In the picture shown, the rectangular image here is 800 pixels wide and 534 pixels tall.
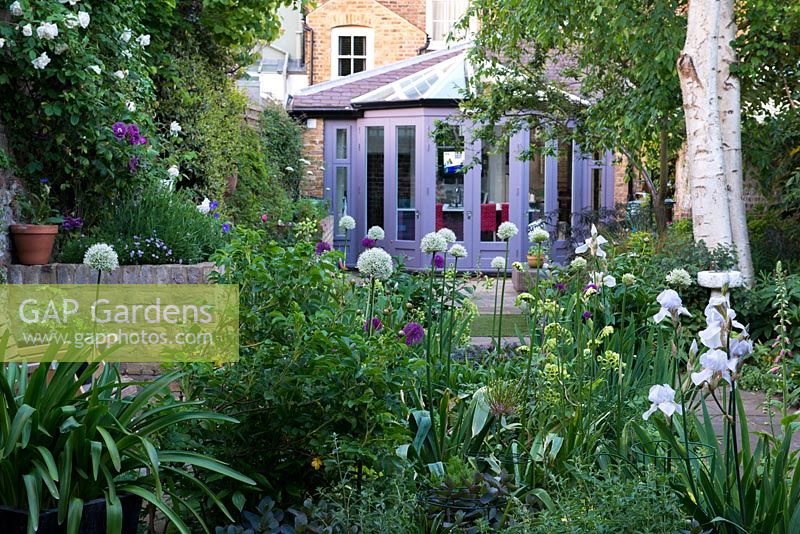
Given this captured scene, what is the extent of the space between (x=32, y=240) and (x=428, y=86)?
10.0 meters

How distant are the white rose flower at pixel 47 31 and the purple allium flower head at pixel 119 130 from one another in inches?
33.2

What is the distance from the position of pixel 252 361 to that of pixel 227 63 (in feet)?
27.0

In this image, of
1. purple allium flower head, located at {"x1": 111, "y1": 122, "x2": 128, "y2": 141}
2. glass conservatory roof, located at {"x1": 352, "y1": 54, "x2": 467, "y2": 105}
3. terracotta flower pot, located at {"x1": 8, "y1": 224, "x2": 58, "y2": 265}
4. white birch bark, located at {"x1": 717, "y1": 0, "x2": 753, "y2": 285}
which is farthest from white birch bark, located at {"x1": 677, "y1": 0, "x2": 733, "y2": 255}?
glass conservatory roof, located at {"x1": 352, "y1": 54, "x2": 467, "y2": 105}

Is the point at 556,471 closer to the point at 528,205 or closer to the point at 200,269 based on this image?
the point at 200,269

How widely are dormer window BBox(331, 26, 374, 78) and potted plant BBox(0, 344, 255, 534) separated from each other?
19.0 meters

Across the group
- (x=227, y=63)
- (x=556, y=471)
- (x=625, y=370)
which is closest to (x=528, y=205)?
(x=227, y=63)

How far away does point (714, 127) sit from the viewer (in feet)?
24.9

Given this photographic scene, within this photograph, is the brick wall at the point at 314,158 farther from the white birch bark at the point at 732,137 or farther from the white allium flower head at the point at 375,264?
the white allium flower head at the point at 375,264

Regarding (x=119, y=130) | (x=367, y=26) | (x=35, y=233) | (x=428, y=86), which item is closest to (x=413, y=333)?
(x=35, y=233)

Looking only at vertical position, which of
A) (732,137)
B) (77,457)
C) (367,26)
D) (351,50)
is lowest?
(77,457)

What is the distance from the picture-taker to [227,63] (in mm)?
10648

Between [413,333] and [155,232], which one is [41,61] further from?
[413,333]

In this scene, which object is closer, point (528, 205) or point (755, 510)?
point (755, 510)

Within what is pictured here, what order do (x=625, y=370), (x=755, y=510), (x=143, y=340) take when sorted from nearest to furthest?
(x=755, y=510)
(x=625, y=370)
(x=143, y=340)
